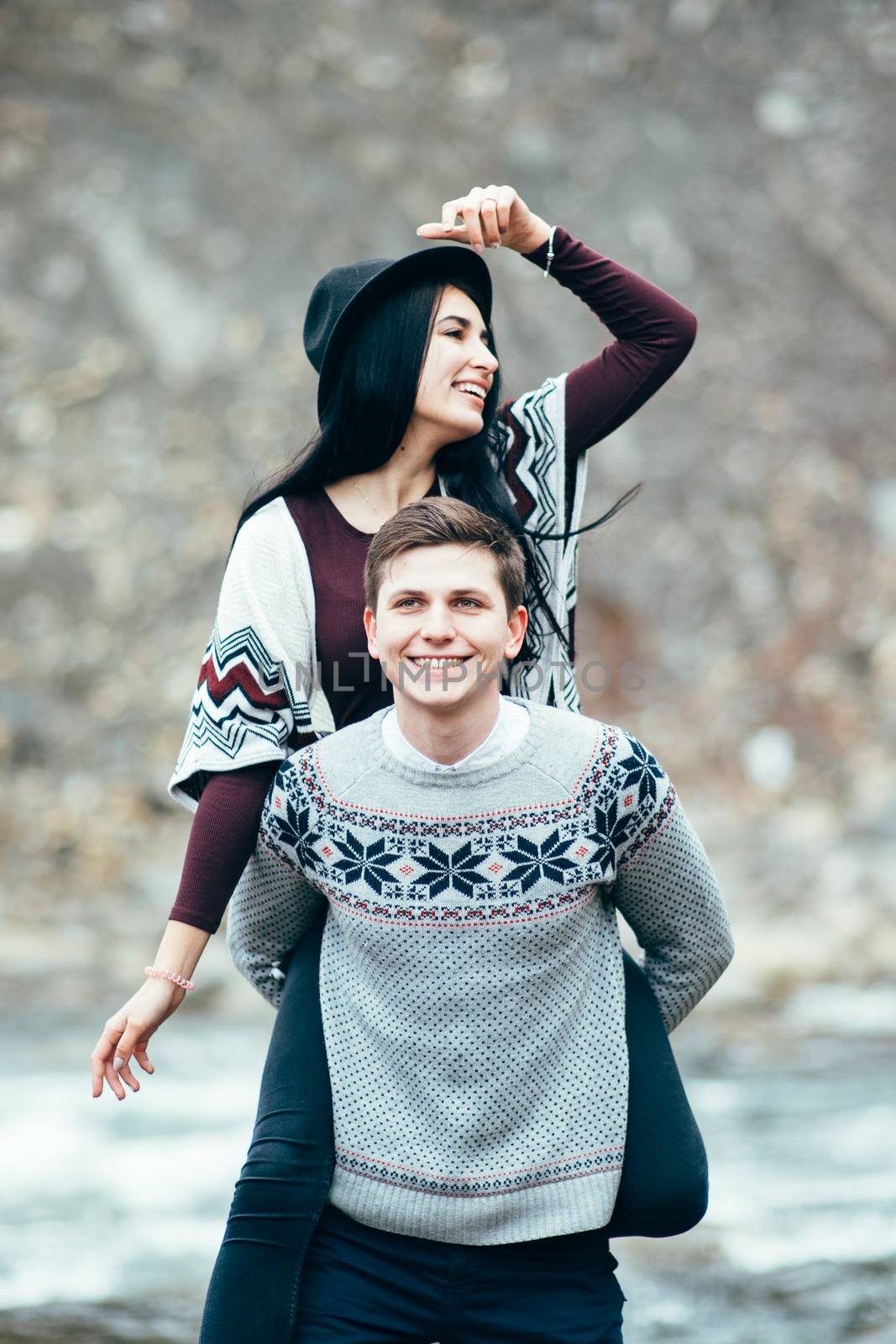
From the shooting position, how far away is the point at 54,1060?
425cm

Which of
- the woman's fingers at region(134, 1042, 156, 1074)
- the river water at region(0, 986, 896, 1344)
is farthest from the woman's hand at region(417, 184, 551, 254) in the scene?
the river water at region(0, 986, 896, 1344)

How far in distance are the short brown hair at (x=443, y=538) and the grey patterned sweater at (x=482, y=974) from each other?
167mm

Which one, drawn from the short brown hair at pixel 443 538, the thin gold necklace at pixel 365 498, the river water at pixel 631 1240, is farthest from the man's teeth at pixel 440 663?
the river water at pixel 631 1240

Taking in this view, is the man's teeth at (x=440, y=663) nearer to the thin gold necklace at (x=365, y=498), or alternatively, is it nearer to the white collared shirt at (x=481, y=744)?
the white collared shirt at (x=481, y=744)

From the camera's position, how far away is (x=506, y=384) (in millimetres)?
6594

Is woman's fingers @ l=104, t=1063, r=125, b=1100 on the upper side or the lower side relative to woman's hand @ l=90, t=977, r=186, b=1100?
lower

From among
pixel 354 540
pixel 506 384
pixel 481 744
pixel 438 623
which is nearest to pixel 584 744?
pixel 481 744

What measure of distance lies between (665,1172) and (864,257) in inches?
251

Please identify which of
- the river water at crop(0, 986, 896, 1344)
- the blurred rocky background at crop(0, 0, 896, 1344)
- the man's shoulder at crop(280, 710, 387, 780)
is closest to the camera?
the man's shoulder at crop(280, 710, 387, 780)

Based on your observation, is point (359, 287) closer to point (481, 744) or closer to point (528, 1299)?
point (481, 744)

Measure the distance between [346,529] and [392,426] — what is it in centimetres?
14

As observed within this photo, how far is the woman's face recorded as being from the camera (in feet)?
6.29

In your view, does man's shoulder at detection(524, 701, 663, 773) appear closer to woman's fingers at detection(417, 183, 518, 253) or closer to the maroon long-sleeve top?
the maroon long-sleeve top

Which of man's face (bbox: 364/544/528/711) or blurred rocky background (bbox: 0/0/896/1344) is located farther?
blurred rocky background (bbox: 0/0/896/1344)
